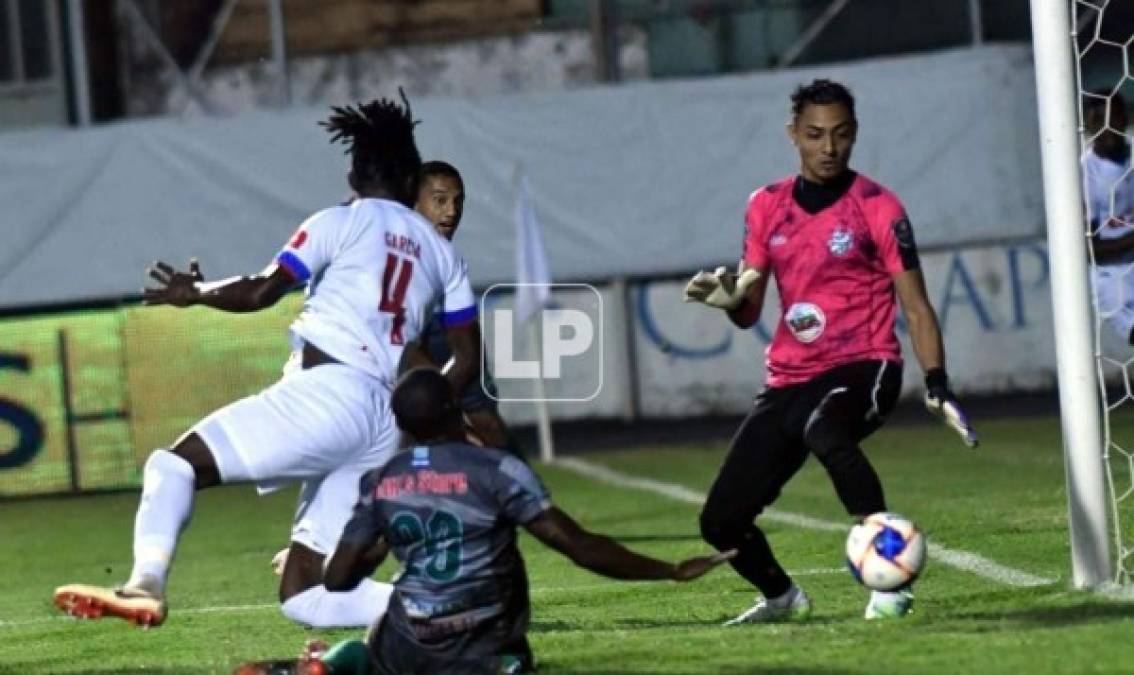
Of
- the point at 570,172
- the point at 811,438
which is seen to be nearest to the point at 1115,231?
the point at 811,438

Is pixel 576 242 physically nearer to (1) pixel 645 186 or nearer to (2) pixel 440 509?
(1) pixel 645 186

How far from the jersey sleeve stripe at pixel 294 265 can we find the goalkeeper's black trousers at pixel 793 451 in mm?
1862

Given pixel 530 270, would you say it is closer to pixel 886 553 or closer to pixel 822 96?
pixel 822 96

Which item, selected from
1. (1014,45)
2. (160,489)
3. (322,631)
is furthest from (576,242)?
(160,489)

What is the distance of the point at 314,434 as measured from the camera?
25.5 ft

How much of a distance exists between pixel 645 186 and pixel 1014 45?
11.7 ft

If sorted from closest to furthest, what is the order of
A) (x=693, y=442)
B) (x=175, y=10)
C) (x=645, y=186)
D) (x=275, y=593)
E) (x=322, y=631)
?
(x=322, y=631)
(x=275, y=593)
(x=693, y=442)
(x=645, y=186)
(x=175, y=10)

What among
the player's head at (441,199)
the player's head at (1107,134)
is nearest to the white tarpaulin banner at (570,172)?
the player's head at (1107,134)

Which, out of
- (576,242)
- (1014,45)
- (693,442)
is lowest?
(693,442)

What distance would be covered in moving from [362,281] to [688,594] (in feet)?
10.1

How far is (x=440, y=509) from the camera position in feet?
23.5

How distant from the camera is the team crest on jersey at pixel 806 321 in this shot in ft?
29.3

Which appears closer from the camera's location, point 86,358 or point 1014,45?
point 86,358

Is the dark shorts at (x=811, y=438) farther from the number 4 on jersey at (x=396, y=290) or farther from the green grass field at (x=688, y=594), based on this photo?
the number 4 on jersey at (x=396, y=290)
